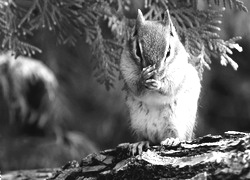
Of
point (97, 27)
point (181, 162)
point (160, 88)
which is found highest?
point (97, 27)

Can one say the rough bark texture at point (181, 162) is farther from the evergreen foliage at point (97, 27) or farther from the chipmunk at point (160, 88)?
the evergreen foliage at point (97, 27)

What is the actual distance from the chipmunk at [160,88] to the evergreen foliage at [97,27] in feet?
1.14

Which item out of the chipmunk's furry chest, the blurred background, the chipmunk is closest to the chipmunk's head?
the chipmunk

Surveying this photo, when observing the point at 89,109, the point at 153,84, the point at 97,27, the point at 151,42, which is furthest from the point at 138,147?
the point at 89,109

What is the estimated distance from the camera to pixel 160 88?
3.04m

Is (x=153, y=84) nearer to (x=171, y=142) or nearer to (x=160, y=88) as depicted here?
(x=160, y=88)

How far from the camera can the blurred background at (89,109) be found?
16.0ft

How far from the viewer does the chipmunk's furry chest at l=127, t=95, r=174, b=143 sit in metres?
3.08

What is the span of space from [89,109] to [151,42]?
2.93 meters

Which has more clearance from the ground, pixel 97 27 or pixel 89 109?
pixel 97 27

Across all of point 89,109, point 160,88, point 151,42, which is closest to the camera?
point 151,42

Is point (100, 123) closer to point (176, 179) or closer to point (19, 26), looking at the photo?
point (19, 26)

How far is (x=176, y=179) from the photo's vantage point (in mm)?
2514

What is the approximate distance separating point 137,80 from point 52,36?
163 centimetres
